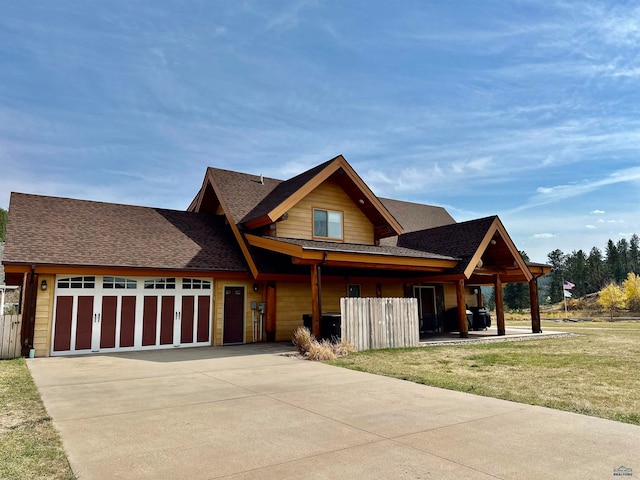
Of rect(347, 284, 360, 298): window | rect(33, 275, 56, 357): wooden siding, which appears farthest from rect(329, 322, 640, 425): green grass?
rect(33, 275, 56, 357): wooden siding

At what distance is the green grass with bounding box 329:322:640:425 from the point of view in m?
6.63

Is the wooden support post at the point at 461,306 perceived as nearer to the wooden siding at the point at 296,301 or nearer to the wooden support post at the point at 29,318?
the wooden siding at the point at 296,301

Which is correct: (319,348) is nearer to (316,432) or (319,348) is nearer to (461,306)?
(316,432)

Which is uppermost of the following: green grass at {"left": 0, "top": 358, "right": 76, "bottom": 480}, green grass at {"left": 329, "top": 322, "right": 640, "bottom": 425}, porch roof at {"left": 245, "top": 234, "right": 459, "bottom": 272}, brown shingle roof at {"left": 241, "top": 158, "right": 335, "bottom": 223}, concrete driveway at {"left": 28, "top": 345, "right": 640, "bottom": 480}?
brown shingle roof at {"left": 241, "top": 158, "right": 335, "bottom": 223}

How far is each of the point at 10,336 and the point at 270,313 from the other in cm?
807

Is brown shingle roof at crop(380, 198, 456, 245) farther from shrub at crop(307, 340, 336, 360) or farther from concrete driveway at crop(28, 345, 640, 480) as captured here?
concrete driveway at crop(28, 345, 640, 480)

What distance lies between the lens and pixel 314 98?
14070 millimetres

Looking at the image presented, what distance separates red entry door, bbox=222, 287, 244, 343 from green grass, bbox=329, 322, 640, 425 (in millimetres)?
5558

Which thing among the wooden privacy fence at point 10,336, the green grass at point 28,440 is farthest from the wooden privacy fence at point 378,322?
the wooden privacy fence at point 10,336

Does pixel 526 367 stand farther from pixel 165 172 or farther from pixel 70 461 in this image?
pixel 165 172

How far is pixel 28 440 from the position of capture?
4.74 metres

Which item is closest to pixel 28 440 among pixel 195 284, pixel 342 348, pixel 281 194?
pixel 342 348

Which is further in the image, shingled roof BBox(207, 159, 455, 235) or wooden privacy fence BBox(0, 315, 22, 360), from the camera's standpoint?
shingled roof BBox(207, 159, 455, 235)

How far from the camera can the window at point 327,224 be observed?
58.3 ft
